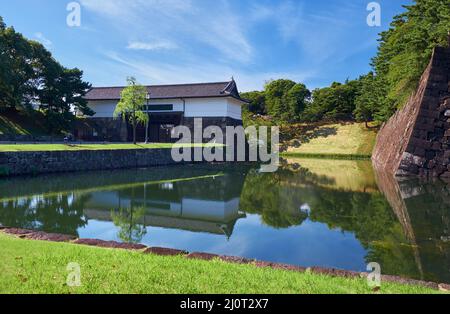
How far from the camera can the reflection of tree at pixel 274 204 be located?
25.8 feet

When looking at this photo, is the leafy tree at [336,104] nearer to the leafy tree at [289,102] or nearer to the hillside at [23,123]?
the leafy tree at [289,102]

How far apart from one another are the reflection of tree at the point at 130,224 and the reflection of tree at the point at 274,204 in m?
2.81

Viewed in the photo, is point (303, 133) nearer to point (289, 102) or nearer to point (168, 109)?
point (289, 102)

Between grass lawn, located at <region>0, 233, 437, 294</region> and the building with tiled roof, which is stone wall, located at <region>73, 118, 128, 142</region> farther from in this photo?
grass lawn, located at <region>0, 233, 437, 294</region>

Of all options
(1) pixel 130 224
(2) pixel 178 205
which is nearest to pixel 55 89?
(2) pixel 178 205

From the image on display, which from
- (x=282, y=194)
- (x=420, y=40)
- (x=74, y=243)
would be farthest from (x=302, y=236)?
(x=420, y=40)

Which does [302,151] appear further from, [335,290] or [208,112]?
[335,290]

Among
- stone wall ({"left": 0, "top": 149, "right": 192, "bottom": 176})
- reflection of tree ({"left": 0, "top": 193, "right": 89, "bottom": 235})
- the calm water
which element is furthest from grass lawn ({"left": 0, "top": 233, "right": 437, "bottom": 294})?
stone wall ({"left": 0, "top": 149, "right": 192, "bottom": 176})

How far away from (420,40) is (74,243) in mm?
20438

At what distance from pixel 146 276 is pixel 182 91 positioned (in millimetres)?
32222

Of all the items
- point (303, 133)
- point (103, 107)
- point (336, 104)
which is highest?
point (336, 104)

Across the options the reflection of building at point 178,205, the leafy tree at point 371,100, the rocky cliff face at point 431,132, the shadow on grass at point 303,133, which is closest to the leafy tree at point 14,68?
the reflection of building at point 178,205

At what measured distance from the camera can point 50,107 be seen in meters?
28.7

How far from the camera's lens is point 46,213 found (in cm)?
769
